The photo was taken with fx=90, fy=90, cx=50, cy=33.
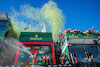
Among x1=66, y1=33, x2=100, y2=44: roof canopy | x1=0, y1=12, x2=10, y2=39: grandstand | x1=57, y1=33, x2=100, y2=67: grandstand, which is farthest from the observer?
x1=0, y1=12, x2=10, y2=39: grandstand

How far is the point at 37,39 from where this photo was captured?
1973 cm

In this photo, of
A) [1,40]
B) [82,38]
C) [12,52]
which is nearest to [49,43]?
[82,38]

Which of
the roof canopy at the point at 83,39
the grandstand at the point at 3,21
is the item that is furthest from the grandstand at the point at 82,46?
A: the grandstand at the point at 3,21

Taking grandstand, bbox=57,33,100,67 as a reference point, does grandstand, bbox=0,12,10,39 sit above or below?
above

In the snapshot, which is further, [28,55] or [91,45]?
[91,45]

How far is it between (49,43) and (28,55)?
511 centimetres

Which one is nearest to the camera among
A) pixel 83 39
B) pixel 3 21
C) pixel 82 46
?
pixel 83 39

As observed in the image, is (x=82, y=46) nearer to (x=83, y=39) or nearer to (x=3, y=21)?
(x=83, y=39)

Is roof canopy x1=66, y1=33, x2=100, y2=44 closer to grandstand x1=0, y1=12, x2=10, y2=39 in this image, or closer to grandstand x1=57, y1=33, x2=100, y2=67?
grandstand x1=57, y1=33, x2=100, y2=67

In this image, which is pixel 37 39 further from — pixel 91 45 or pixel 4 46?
pixel 91 45

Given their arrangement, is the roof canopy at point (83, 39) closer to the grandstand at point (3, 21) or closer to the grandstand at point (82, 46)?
the grandstand at point (82, 46)

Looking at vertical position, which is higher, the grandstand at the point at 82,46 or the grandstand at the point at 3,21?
the grandstand at the point at 3,21

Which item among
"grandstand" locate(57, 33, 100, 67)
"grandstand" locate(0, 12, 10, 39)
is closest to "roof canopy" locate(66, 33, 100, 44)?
"grandstand" locate(57, 33, 100, 67)

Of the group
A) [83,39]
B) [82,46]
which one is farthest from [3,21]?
[82,46]
